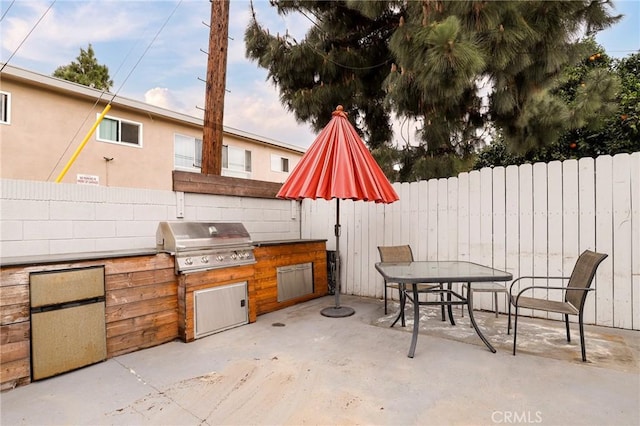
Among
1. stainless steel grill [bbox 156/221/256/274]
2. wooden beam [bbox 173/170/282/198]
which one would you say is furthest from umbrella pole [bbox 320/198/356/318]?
wooden beam [bbox 173/170/282/198]

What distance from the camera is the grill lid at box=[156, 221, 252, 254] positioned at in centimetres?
330

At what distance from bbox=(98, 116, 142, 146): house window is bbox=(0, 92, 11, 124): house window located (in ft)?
5.19

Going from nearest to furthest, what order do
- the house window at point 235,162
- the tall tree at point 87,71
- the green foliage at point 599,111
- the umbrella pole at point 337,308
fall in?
the umbrella pole at point 337,308
the green foliage at point 599,111
the house window at point 235,162
the tall tree at point 87,71

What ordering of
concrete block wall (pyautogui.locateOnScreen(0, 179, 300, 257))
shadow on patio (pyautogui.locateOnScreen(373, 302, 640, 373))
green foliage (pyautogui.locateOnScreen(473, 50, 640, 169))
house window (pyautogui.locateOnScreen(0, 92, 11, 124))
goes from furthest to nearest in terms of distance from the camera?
1. house window (pyautogui.locateOnScreen(0, 92, 11, 124))
2. green foliage (pyautogui.locateOnScreen(473, 50, 640, 169))
3. concrete block wall (pyautogui.locateOnScreen(0, 179, 300, 257))
4. shadow on patio (pyautogui.locateOnScreen(373, 302, 640, 373))

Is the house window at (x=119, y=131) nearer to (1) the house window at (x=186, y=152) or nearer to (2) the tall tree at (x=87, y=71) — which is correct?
(1) the house window at (x=186, y=152)

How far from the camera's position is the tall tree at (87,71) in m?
15.6

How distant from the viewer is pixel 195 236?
343cm

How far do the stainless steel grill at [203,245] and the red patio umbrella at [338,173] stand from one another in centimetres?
76

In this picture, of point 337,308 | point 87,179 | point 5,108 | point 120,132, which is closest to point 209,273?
point 337,308

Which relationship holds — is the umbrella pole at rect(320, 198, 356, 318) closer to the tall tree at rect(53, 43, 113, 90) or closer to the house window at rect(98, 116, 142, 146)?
the house window at rect(98, 116, 142, 146)

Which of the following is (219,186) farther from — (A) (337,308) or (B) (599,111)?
(B) (599,111)

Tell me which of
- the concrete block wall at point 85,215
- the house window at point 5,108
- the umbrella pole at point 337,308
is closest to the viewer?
the concrete block wall at point 85,215

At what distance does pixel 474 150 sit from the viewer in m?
6.18

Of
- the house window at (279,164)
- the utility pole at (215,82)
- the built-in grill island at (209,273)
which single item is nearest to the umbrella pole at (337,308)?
the built-in grill island at (209,273)
